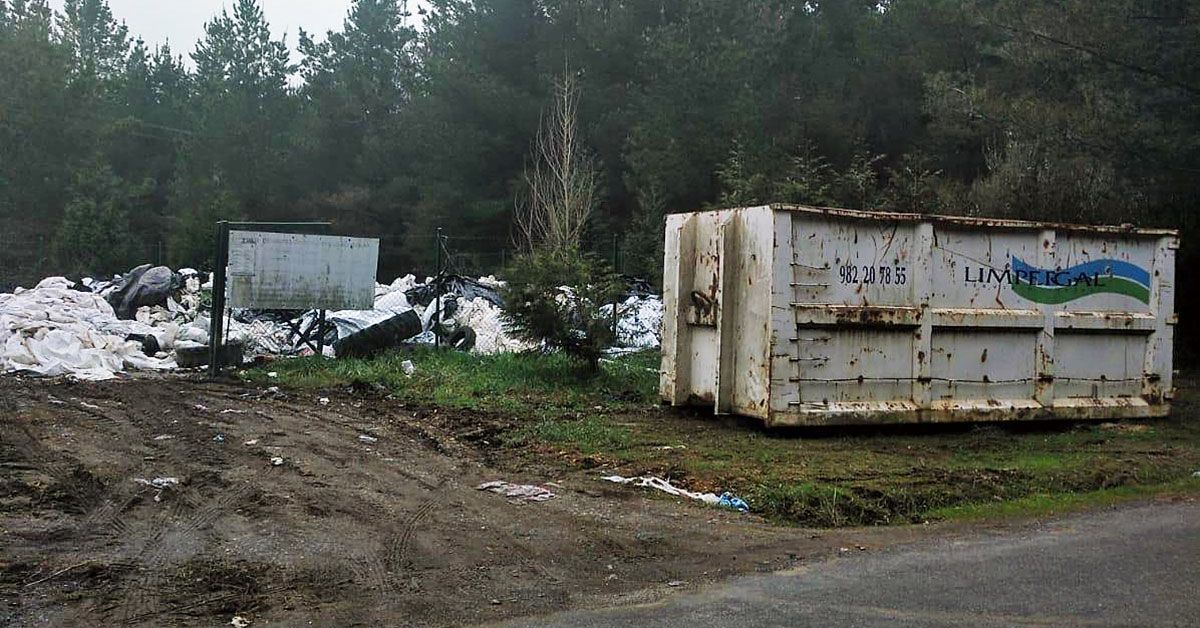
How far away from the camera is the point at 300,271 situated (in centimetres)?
1478

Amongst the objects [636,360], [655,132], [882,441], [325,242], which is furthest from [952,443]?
[655,132]

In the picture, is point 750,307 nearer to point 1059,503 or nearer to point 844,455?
point 844,455

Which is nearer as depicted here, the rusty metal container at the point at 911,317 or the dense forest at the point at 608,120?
the rusty metal container at the point at 911,317

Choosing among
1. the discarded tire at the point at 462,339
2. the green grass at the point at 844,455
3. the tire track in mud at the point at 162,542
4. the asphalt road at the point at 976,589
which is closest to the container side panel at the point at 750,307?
the green grass at the point at 844,455

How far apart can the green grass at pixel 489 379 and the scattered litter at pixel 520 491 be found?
3209mm

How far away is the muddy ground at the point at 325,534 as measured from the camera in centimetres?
501

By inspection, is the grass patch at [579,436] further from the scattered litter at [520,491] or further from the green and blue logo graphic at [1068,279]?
the green and blue logo graphic at [1068,279]

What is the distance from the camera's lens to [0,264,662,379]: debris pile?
14711 millimetres

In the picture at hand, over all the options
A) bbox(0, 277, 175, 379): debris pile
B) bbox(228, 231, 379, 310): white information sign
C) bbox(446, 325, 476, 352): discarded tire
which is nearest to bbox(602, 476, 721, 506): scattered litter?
bbox(228, 231, 379, 310): white information sign

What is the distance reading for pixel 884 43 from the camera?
31.9m

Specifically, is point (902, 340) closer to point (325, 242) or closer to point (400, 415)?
point (400, 415)

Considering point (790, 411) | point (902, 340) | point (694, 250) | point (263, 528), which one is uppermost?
point (694, 250)

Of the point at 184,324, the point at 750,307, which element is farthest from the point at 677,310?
the point at 184,324

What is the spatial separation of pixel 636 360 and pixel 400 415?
559 centimetres
